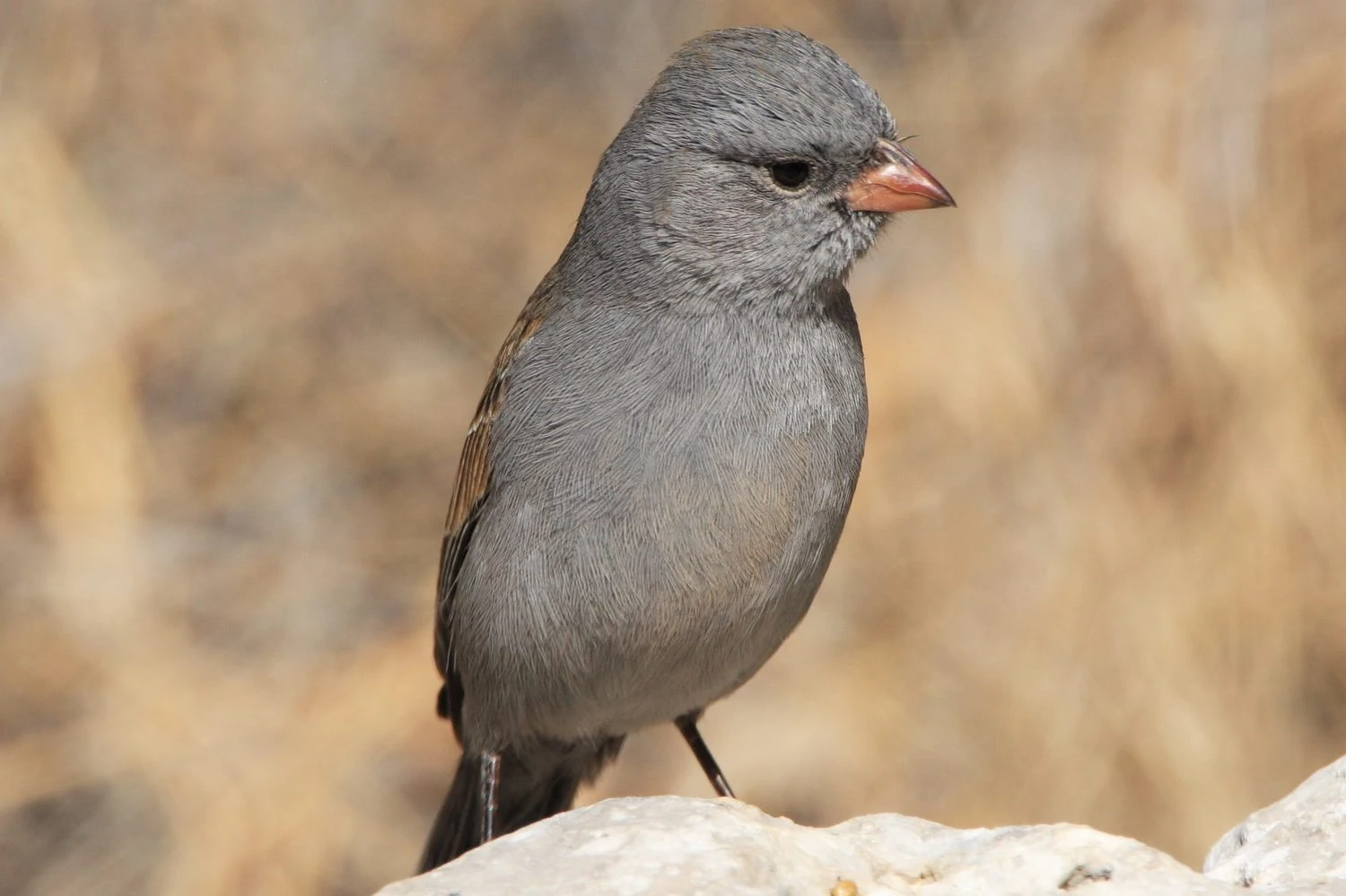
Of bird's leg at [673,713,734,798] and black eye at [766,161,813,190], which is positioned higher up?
black eye at [766,161,813,190]

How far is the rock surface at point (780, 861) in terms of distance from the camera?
105 inches

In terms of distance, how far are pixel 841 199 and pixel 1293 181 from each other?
13.2ft

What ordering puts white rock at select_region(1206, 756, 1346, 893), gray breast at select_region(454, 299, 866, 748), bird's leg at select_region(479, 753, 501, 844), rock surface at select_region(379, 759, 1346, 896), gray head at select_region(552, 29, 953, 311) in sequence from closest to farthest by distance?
1. rock surface at select_region(379, 759, 1346, 896)
2. white rock at select_region(1206, 756, 1346, 893)
3. gray breast at select_region(454, 299, 866, 748)
4. gray head at select_region(552, 29, 953, 311)
5. bird's leg at select_region(479, 753, 501, 844)

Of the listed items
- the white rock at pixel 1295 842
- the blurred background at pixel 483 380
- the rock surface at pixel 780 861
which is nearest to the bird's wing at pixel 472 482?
the rock surface at pixel 780 861

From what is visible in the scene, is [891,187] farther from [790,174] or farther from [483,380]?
[483,380]

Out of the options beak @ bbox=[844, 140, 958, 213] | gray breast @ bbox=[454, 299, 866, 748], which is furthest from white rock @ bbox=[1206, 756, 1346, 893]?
beak @ bbox=[844, 140, 958, 213]

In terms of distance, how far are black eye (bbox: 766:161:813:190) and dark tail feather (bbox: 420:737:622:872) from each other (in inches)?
55.9

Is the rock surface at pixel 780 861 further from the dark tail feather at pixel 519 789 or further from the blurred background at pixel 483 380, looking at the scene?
the blurred background at pixel 483 380

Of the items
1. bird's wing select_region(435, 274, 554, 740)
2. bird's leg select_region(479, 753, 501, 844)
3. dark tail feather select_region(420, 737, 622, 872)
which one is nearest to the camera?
bird's wing select_region(435, 274, 554, 740)

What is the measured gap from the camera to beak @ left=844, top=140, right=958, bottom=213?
12.4ft

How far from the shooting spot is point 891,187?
3.80m

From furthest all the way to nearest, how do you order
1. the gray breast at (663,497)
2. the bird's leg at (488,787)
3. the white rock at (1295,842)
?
1. the bird's leg at (488,787)
2. the gray breast at (663,497)
3. the white rock at (1295,842)

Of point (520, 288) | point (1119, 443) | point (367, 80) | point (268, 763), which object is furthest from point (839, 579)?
point (367, 80)

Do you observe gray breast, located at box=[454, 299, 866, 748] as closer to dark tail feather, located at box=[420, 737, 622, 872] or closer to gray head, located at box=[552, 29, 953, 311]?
gray head, located at box=[552, 29, 953, 311]
